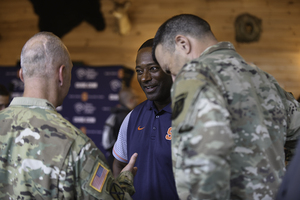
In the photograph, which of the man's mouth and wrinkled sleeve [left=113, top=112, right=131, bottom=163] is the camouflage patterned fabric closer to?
the man's mouth

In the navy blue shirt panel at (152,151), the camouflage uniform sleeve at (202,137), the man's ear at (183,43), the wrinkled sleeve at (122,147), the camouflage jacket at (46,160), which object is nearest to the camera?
the camouflage uniform sleeve at (202,137)

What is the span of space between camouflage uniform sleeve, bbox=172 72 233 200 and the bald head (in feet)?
1.84

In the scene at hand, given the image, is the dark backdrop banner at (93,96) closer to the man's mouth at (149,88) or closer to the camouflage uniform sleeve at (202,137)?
the man's mouth at (149,88)

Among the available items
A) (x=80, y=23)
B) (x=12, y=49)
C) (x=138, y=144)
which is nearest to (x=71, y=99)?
(x=80, y=23)

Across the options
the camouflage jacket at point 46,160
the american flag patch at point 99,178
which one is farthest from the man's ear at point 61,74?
the american flag patch at point 99,178

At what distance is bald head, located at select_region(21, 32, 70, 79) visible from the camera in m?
1.14

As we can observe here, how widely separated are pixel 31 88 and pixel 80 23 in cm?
434

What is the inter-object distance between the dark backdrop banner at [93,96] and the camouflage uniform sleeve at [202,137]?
3.56 m

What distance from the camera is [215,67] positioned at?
3.26 feet

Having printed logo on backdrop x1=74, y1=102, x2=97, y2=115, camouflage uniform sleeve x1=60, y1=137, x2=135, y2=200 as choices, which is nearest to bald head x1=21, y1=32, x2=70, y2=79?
camouflage uniform sleeve x1=60, y1=137, x2=135, y2=200

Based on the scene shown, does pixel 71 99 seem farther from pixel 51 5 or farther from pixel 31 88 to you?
pixel 31 88

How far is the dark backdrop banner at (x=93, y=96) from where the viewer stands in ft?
14.7

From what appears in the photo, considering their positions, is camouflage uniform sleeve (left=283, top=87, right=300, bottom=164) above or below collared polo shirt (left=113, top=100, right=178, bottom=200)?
above

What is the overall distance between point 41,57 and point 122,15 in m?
3.72
